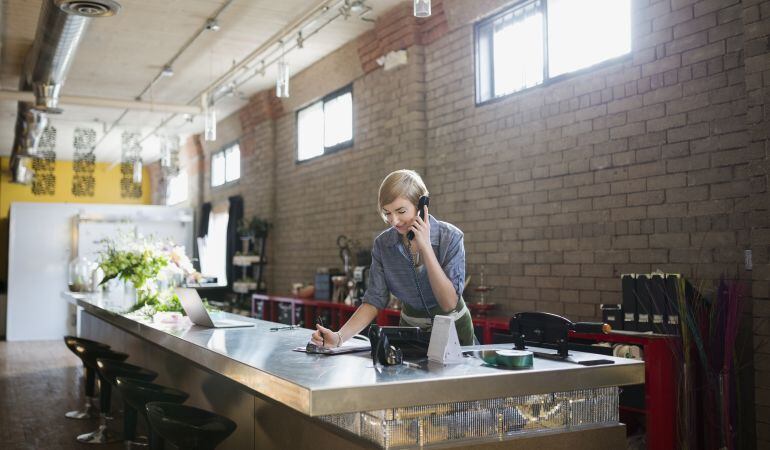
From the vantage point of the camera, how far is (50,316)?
1395 cm

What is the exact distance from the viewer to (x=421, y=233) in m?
2.80

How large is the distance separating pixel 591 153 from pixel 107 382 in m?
3.98

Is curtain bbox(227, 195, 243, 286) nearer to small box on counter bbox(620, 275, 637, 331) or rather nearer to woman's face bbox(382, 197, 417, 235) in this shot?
small box on counter bbox(620, 275, 637, 331)

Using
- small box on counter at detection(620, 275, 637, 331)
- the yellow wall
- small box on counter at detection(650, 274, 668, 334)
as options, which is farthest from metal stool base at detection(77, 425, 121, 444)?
the yellow wall

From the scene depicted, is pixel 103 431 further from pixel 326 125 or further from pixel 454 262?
pixel 326 125

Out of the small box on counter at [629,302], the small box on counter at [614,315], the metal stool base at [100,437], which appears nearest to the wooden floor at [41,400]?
the metal stool base at [100,437]

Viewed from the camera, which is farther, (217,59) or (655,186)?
(217,59)

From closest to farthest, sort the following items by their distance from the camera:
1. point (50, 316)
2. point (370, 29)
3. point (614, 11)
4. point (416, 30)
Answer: point (614, 11) < point (416, 30) < point (370, 29) < point (50, 316)

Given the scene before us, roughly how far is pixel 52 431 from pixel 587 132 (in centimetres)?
493

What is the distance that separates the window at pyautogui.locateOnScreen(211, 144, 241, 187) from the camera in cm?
1316

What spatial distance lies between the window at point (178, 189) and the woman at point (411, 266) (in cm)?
1381

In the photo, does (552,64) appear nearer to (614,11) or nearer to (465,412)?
(614,11)

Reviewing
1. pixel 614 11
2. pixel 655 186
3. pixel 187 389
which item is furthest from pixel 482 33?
pixel 187 389

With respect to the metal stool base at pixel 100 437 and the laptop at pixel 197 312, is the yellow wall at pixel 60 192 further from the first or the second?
the laptop at pixel 197 312
